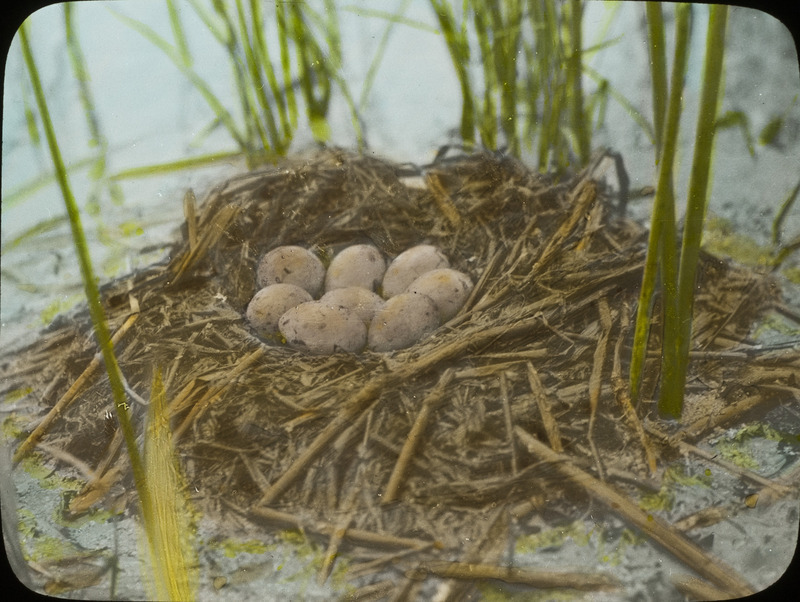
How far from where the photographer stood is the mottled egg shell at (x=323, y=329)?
88 centimetres

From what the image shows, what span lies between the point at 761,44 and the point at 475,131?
0.31 m

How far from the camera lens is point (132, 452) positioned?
0.85 m

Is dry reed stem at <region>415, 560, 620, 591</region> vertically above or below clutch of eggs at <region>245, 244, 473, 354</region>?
below

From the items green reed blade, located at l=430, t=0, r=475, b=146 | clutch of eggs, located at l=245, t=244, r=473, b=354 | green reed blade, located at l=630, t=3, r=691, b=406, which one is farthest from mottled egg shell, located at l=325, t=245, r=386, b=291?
green reed blade, located at l=630, t=3, r=691, b=406

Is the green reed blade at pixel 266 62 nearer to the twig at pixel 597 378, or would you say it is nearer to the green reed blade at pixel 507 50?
the green reed blade at pixel 507 50

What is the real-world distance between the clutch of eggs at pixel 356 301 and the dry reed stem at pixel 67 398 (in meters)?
0.14

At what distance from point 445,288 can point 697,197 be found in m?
0.29

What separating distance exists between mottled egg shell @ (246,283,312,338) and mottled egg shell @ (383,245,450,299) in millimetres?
116

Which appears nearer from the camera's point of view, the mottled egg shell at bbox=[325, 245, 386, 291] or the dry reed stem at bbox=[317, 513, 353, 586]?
the dry reed stem at bbox=[317, 513, 353, 586]

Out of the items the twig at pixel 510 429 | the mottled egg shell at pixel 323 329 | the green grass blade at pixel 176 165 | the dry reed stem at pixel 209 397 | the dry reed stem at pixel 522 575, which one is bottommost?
the dry reed stem at pixel 522 575

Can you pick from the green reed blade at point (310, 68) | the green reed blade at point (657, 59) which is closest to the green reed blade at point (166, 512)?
the green reed blade at point (310, 68)

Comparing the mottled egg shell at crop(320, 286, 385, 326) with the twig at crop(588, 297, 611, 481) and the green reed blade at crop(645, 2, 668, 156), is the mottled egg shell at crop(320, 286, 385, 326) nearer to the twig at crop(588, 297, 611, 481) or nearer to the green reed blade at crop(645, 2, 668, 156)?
the twig at crop(588, 297, 611, 481)

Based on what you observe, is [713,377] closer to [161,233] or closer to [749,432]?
[749,432]

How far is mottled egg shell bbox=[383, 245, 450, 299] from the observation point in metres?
0.93
